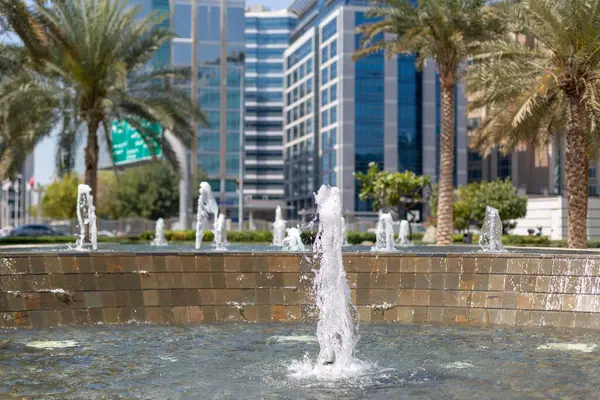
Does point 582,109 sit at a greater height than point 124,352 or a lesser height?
greater

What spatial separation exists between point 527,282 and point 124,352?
5.99 m

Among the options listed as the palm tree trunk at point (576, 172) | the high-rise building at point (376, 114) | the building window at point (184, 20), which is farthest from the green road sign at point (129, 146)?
the building window at point (184, 20)

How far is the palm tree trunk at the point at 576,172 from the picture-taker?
20.7 m

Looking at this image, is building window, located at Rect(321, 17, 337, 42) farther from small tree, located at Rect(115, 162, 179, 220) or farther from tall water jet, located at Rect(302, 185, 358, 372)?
tall water jet, located at Rect(302, 185, 358, 372)

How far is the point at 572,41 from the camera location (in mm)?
19516

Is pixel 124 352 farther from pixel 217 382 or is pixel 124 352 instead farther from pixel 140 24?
pixel 140 24

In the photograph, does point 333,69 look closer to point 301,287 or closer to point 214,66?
point 214,66

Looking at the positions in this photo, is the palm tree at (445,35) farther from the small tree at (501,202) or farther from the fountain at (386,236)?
the small tree at (501,202)

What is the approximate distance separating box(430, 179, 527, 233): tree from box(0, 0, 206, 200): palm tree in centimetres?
2173

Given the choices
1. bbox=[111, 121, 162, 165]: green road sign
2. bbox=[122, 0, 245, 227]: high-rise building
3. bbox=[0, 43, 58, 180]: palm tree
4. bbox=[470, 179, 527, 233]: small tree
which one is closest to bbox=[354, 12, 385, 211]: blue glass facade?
bbox=[122, 0, 245, 227]: high-rise building

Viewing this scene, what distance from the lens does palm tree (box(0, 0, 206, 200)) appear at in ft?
90.2

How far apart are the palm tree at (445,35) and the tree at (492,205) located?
17.5 metres

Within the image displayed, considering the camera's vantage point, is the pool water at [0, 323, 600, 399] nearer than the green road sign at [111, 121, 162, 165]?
Yes

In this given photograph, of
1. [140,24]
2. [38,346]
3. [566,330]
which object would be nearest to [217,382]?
[38,346]
